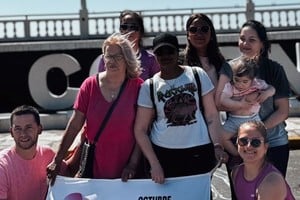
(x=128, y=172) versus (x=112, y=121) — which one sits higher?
(x=112, y=121)

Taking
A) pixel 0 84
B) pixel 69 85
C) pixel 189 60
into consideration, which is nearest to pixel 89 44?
pixel 69 85

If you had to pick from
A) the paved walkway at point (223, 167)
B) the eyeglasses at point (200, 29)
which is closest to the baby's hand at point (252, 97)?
the eyeglasses at point (200, 29)

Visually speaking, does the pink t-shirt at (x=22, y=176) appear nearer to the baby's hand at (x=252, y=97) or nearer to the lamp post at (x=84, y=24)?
the baby's hand at (x=252, y=97)

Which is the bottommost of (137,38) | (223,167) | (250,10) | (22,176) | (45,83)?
(223,167)

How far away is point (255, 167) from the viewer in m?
3.90

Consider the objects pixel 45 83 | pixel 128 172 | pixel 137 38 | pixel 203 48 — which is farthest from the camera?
pixel 45 83

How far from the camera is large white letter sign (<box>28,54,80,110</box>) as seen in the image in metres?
14.8

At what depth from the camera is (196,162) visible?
405cm

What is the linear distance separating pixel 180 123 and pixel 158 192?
21.5 inches

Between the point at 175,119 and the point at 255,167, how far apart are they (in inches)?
23.9

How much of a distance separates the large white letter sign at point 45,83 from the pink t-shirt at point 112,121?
10787 millimetres

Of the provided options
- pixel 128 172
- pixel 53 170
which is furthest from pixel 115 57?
pixel 53 170

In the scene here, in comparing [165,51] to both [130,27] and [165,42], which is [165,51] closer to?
[165,42]

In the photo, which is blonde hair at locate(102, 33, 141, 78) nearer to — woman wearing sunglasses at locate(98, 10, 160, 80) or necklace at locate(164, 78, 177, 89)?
necklace at locate(164, 78, 177, 89)
